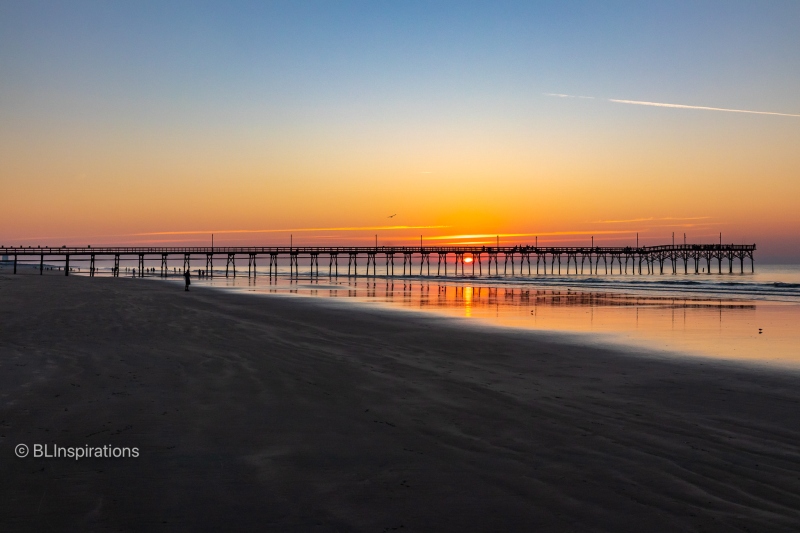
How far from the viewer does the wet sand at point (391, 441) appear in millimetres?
3762

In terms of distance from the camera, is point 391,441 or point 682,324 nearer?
point 391,441

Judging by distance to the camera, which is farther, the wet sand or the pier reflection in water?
the pier reflection in water

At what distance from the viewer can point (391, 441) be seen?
530 cm

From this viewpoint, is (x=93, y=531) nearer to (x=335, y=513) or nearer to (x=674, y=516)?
(x=335, y=513)

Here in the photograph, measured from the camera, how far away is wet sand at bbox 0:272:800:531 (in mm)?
3762

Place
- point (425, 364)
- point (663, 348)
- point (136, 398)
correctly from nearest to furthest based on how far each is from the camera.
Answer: point (136, 398)
point (425, 364)
point (663, 348)

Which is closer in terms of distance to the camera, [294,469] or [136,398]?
[294,469]

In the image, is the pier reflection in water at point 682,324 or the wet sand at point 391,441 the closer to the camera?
the wet sand at point 391,441

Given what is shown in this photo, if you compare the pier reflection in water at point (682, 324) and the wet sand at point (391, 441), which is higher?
the wet sand at point (391, 441)

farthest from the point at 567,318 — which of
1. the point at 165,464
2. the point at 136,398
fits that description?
the point at 165,464

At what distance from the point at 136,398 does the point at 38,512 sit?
3.15 meters

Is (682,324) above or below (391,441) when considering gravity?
below

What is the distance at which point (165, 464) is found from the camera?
4531 mm

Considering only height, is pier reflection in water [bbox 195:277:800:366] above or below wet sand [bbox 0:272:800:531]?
below
